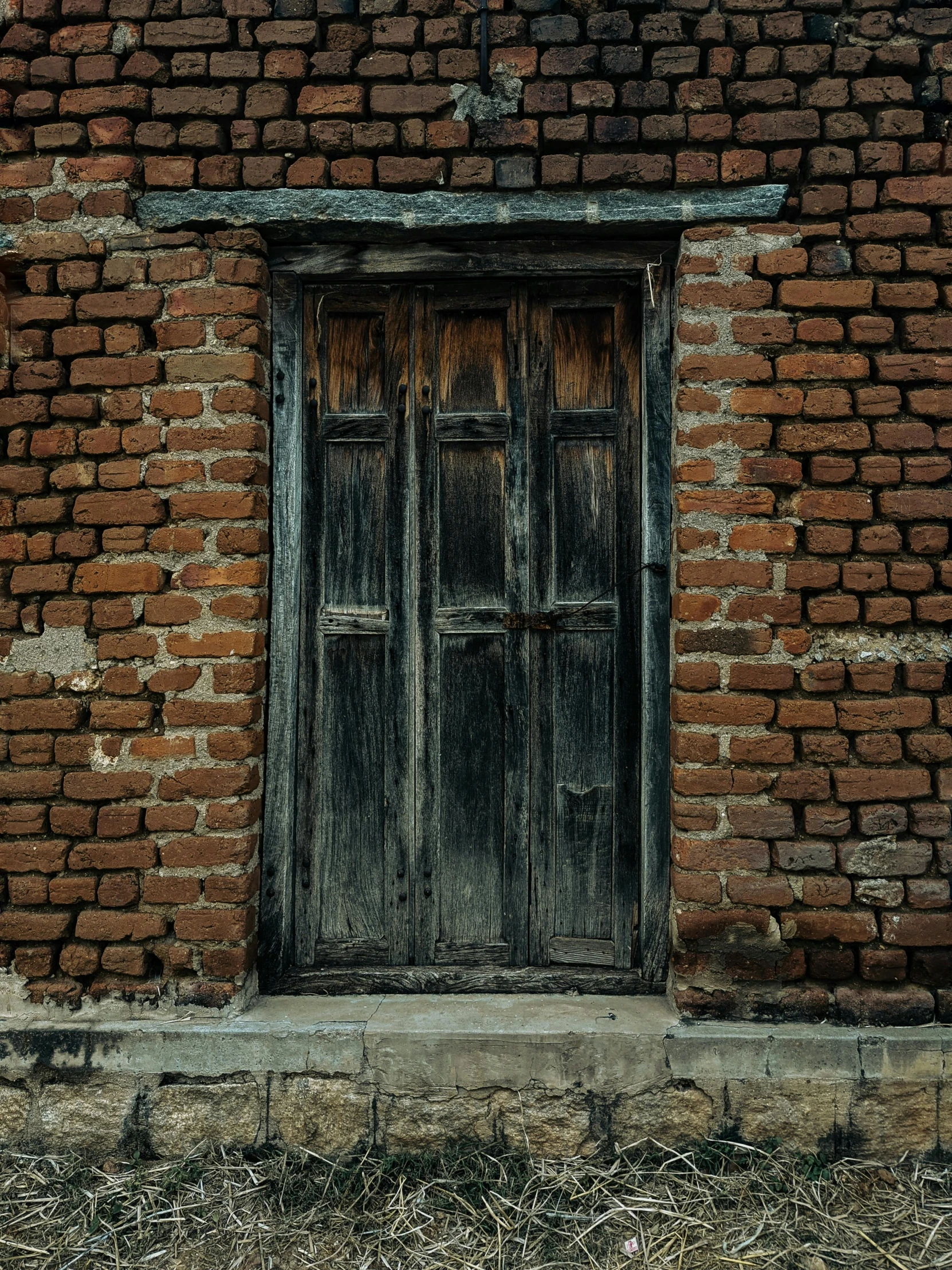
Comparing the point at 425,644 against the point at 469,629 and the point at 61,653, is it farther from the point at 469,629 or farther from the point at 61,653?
the point at 61,653

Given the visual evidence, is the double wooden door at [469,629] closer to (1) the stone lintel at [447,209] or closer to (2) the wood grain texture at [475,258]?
(2) the wood grain texture at [475,258]

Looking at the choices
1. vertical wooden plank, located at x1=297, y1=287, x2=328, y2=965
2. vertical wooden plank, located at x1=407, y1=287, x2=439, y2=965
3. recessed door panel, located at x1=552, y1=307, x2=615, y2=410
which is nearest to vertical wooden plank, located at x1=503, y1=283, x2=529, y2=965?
recessed door panel, located at x1=552, y1=307, x2=615, y2=410

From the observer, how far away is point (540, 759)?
275 cm

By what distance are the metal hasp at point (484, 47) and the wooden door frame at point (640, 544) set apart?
43cm

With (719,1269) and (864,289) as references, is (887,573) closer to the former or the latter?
(864,289)

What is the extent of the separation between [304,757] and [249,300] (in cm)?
142

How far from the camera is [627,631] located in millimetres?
2736

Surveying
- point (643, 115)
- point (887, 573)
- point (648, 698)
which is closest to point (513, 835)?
point (648, 698)

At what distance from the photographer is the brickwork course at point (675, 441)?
8.11 ft

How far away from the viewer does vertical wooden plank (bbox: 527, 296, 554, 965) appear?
2740 millimetres

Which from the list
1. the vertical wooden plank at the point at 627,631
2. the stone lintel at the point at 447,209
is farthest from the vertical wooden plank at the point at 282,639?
the vertical wooden plank at the point at 627,631

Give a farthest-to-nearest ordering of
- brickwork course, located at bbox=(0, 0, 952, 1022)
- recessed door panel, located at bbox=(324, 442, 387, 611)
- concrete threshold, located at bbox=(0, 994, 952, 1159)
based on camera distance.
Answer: recessed door panel, located at bbox=(324, 442, 387, 611) → brickwork course, located at bbox=(0, 0, 952, 1022) → concrete threshold, located at bbox=(0, 994, 952, 1159)

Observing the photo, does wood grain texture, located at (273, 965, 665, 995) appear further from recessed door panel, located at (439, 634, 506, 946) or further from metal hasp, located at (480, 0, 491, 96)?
metal hasp, located at (480, 0, 491, 96)

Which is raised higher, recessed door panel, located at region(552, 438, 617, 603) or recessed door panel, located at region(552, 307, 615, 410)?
recessed door panel, located at region(552, 307, 615, 410)
